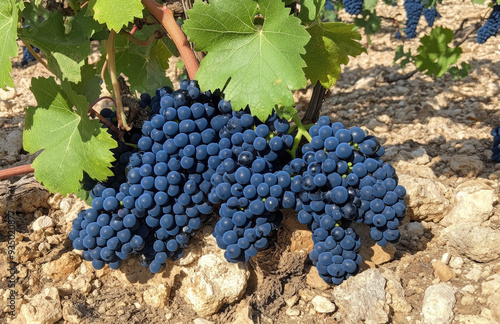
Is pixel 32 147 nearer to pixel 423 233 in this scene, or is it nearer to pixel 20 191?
pixel 20 191

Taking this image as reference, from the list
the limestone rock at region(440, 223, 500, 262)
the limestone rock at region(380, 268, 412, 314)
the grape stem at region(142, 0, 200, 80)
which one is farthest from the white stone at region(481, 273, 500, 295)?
the grape stem at region(142, 0, 200, 80)

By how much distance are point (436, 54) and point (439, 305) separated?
7.21ft

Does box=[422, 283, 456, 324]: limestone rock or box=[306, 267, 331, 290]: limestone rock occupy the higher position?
box=[422, 283, 456, 324]: limestone rock

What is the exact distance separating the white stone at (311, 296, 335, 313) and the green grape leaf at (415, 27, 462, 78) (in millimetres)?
2134

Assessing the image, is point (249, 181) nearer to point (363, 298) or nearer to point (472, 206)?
point (363, 298)

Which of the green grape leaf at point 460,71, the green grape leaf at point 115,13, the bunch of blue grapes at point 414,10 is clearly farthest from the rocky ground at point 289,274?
the bunch of blue grapes at point 414,10

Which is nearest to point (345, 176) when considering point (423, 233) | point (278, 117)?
point (278, 117)

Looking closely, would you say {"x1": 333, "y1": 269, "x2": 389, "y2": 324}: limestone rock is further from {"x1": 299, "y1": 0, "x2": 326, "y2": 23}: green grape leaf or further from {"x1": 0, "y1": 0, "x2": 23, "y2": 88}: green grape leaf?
{"x1": 0, "y1": 0, "x2": 23, "y2": 88}: green grape leaf

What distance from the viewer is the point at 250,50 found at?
1567 mm

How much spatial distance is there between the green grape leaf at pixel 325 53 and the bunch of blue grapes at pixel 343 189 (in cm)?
22

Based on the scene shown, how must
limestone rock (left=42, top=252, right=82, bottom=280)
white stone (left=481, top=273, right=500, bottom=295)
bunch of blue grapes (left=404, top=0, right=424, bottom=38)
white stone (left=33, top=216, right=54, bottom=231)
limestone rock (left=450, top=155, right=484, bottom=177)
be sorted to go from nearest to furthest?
white stone (left=481, top=273, right=500, bottom=295), limestone rock (left=42, top=252, right=82, bottom=280), white stone (left=33, top=216, right=54, bottom=231), limestone rock (left=450, top=155, right=484, bottom=177), bunch of blue grapes (left=404, top=0, right=424, bottom=38)

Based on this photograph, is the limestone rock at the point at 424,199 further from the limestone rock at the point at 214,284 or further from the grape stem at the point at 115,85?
the grape stem at the point at 115,85

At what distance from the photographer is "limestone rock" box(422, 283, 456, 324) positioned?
1571 mm

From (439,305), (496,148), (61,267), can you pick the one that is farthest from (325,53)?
(61,267)
